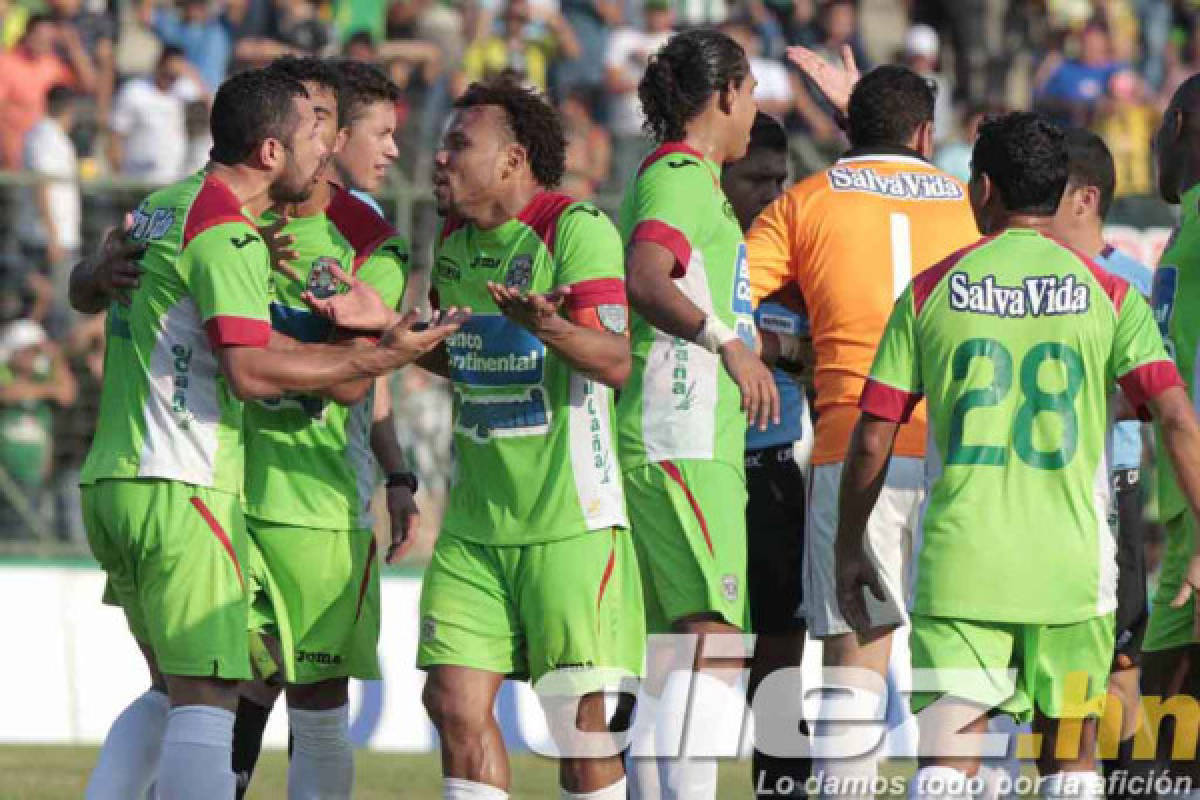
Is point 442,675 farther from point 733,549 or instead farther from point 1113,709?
point 1113,709

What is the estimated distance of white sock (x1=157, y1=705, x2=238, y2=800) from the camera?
7.05 meters

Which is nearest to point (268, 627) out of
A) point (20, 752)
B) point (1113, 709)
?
point (1113, 709)

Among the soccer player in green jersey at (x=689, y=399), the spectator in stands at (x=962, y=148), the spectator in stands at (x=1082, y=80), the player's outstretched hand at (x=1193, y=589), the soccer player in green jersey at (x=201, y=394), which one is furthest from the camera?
the spectator in stands at (x=1082, y=80)

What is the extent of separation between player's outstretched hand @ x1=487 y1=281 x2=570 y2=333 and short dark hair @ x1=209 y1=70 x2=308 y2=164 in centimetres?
98

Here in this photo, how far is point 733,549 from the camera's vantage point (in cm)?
802

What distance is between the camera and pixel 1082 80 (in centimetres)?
1842

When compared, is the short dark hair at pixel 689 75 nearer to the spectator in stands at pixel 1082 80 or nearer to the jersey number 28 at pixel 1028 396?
the jersey number 28 at pixel 1028 396

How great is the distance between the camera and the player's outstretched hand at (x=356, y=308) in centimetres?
730

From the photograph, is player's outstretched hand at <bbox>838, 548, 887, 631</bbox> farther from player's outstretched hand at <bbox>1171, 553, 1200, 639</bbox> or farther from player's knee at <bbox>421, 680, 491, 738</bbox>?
player's knee at <bbox>421, 680, 491, 738</bbox>

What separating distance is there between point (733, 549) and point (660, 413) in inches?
22.7

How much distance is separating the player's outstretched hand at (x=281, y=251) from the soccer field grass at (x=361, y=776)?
145 inches

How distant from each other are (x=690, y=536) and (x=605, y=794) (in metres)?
1.07

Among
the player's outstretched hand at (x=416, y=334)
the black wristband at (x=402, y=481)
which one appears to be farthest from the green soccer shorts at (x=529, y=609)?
the black wristband at (x=402, y=481)

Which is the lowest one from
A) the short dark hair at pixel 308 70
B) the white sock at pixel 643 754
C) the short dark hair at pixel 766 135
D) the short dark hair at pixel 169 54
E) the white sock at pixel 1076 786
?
the white sock at pixel 643 754
